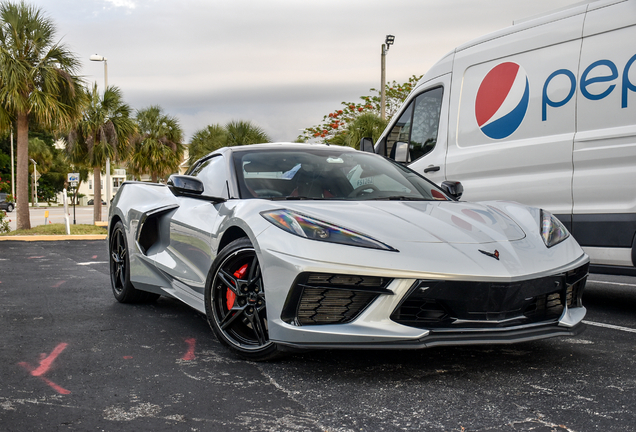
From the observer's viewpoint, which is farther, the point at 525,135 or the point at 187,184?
the point at 525,135

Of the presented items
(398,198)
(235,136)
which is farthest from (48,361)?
(235,136)

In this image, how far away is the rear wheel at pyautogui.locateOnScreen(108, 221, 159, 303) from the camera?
5070 mm

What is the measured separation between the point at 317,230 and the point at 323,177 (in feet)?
3.68

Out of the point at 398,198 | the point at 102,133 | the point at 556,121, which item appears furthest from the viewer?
the point at 102,133

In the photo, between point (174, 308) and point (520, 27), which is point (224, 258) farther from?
point (520, 27)


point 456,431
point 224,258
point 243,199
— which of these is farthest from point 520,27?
point 456,431

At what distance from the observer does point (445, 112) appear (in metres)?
→ 5.94

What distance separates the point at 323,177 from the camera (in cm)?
404

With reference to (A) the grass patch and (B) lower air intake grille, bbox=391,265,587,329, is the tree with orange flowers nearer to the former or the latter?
(A) the grass patch

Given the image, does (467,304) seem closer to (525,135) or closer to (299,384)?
(299,384)

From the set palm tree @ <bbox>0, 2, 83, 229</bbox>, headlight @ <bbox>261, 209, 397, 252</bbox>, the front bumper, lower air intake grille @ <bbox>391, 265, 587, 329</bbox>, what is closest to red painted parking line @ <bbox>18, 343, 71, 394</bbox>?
the front bumper

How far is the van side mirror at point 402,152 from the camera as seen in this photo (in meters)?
Result: 6.36

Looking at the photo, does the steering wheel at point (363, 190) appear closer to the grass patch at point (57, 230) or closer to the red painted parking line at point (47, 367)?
the red painted parking line at point (47, 367)

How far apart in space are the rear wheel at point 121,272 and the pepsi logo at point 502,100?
3254mm
